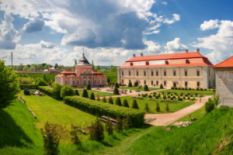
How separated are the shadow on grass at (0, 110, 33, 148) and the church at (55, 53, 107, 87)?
49.6 meters

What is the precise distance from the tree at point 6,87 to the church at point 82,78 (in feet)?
158

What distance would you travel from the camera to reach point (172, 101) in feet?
130

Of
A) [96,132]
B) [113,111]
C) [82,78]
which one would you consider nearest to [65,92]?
[113,111]

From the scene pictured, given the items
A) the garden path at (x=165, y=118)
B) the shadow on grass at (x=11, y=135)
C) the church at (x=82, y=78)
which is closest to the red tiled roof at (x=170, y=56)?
the church at (x=82, y=78)

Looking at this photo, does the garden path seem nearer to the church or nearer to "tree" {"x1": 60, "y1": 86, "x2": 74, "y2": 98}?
"tree" {"x1": 60, "y1": 86, "x2": 74, "y2": 98}

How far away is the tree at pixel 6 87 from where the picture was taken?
806 inches

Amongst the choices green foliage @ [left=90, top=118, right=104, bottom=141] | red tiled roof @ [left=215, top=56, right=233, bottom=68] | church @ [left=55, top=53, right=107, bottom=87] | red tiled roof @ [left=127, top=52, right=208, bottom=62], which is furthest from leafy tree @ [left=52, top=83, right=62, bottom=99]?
red tiled roof @ [left=215, top=56, right=233, bottom=68]

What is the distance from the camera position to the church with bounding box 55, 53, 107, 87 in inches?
2808

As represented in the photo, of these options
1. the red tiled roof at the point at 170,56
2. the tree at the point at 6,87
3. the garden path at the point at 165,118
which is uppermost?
the red tiled roof at the point at 170,56

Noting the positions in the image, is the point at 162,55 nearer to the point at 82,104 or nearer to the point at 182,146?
the point at 82,104

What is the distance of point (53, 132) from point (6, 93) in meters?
8.81

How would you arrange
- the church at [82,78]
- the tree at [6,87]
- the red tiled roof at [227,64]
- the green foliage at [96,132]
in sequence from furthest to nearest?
1. the church at [82,78]
2. the tree at [6,87]
3. the red tiled roof at [227,64]
4. the green foliage at [96,132]

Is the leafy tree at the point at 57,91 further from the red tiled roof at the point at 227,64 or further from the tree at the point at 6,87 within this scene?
the red tiled roof at the point at 227,64

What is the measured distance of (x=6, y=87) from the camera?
2094cm
